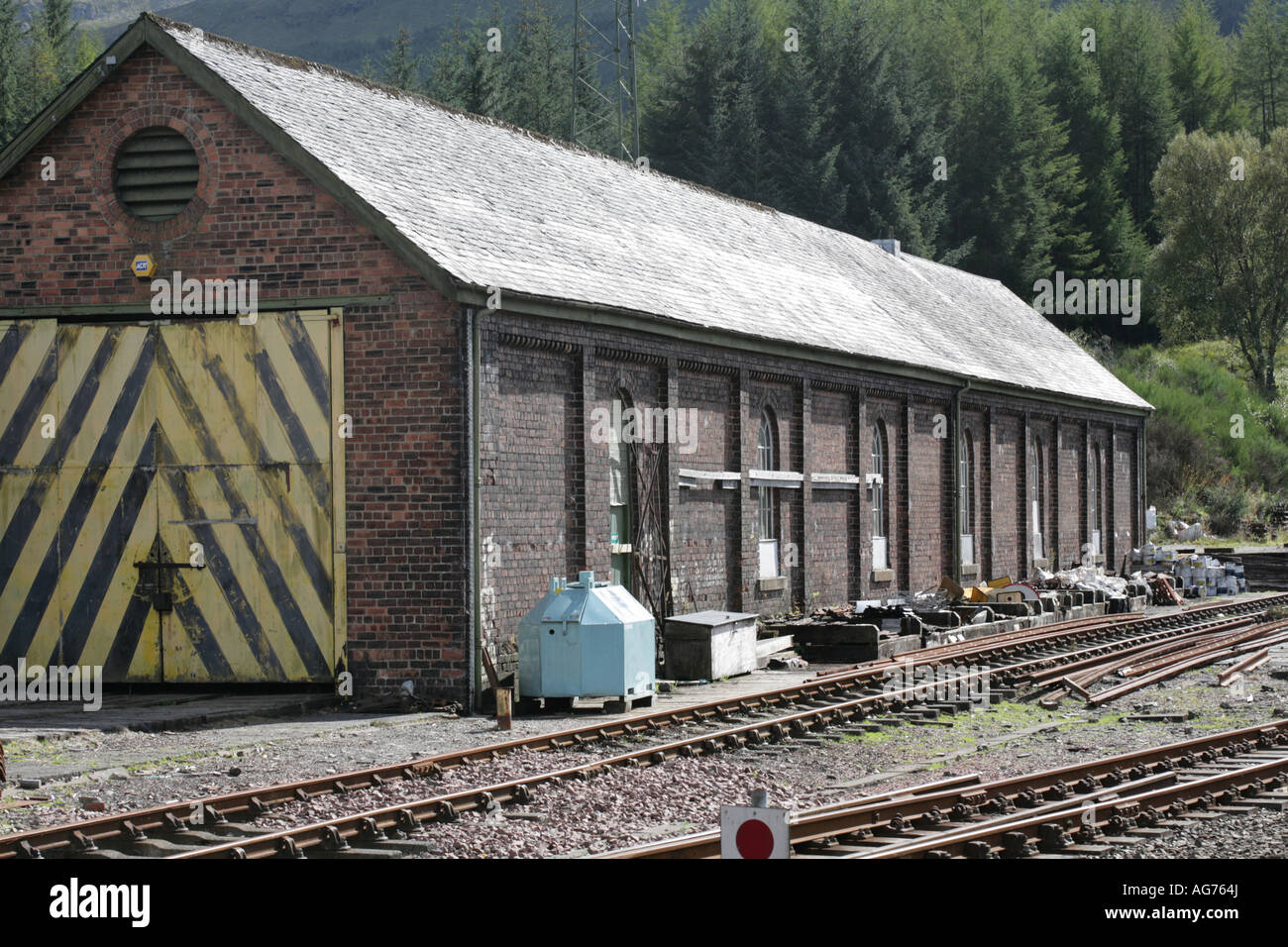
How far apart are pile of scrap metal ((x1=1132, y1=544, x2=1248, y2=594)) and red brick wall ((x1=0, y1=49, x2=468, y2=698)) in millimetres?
21227

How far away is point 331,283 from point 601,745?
611 cm

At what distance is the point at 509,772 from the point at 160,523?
722 cm

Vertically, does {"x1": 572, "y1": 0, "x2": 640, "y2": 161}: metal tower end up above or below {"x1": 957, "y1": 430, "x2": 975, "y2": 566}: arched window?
above

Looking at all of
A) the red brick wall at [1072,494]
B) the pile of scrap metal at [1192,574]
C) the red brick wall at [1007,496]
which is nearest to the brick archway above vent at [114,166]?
the red brick wall at [1007,496]

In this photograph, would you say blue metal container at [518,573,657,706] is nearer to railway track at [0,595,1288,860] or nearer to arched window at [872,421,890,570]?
railway track at [0,595,1288,860]

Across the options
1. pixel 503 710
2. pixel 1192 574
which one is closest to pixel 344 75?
pixel 503 710

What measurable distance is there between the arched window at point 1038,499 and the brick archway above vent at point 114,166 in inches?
871

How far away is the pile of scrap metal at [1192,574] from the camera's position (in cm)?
3453

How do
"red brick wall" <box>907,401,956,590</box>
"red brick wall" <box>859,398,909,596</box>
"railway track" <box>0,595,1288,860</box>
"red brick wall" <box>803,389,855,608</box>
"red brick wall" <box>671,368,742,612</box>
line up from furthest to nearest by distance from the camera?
1. "red brick wall" <box>907,401,956,590</box>
2. "red brick wall" <box>859,398,909,596</box>
3. "red brick wall" <box>803,389,855,608</box>
4. "red brick wall" <box>671,368,742,612</box>
5. "railway track" <box>0,595,1288,860</box>

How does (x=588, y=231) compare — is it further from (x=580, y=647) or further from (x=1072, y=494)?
(x=1072, y=494)

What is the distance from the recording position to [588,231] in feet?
70.0

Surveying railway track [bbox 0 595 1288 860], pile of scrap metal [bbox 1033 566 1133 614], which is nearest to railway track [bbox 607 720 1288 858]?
railway track [bbox 0 595 1288 860]

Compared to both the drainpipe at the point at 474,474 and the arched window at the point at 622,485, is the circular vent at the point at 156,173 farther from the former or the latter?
the arched window at the point at 622,485

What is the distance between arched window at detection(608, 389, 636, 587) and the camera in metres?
Answer: 19.8
